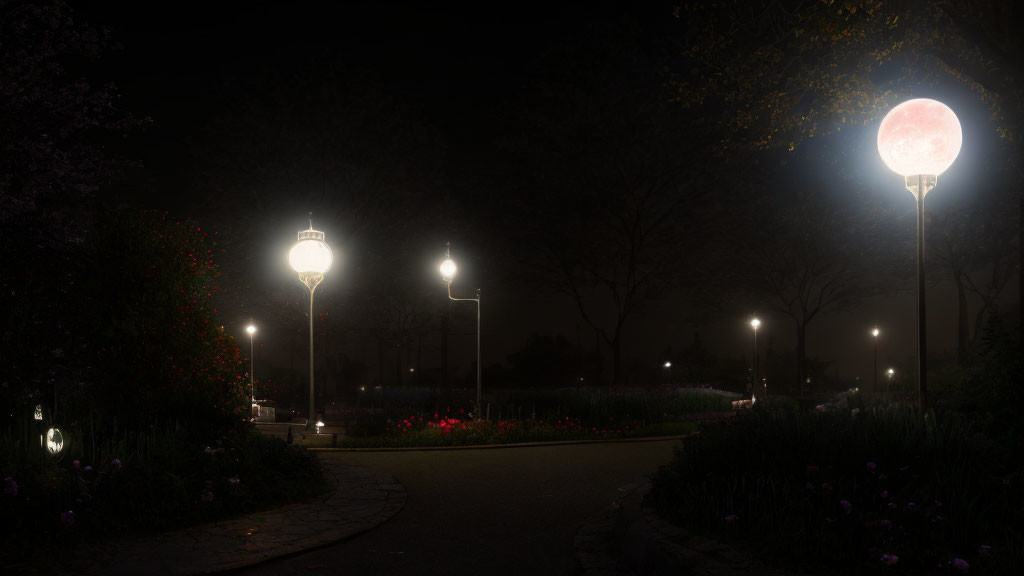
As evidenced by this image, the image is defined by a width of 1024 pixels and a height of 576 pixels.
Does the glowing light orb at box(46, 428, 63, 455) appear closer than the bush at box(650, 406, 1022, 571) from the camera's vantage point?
No

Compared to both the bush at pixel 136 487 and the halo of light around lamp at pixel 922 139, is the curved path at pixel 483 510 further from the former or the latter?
the halo of light around lamp at pixel 922 139

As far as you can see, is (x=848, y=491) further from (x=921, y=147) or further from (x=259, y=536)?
(x=259, y=536)

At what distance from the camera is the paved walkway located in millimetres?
6039

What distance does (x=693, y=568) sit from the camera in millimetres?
5141

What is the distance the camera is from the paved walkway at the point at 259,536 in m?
6.04

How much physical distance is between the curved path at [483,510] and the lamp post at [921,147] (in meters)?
4.33

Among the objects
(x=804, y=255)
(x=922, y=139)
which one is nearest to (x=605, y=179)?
(x=804, y=255)

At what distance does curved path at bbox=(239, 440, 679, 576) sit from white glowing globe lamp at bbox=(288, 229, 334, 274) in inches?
166

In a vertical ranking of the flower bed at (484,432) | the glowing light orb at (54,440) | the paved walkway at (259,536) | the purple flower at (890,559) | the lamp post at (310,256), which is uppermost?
the lamp post at (310,256)

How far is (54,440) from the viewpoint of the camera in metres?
8.69

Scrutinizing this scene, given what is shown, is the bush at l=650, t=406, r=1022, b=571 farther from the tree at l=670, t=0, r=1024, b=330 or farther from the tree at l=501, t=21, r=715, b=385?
the tree at l=501, t=21, r=715, b=385

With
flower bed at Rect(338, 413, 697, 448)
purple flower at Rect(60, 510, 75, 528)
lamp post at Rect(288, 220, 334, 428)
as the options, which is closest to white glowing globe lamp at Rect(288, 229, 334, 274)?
lamp post at Rect(288, 220, 334, 428)

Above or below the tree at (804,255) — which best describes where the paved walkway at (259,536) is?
below

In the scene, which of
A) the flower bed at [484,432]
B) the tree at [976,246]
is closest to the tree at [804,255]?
the tree at [976,246]
